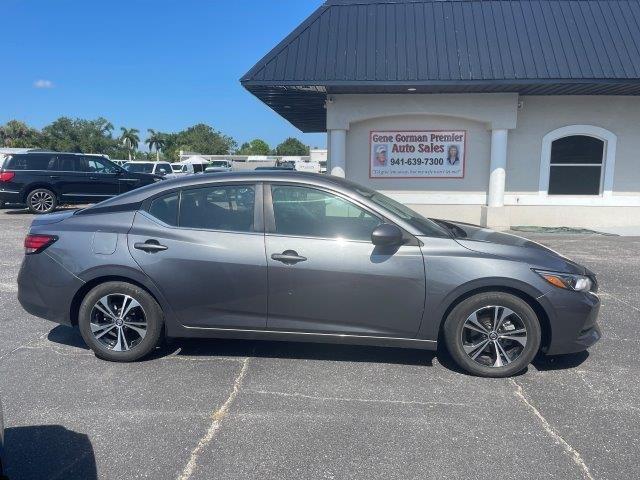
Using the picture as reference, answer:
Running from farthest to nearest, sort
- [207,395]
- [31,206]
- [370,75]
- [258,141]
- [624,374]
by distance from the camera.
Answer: [258,141]
[31,206]
[370,75]
[624,374]
[207,395]

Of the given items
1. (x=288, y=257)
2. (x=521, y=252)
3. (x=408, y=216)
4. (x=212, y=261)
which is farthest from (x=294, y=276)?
(x=521, y=252)

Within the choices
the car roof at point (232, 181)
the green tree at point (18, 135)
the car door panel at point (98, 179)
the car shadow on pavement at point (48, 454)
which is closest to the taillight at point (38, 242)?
the car roof at point (232, 181)

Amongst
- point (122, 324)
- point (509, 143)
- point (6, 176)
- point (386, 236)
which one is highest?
point (509, 143)

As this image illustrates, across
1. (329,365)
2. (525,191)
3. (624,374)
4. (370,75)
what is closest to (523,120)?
(525,191)

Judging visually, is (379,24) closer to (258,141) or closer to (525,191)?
(525,191)

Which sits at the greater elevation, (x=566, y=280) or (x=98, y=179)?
(x=98, y=179)

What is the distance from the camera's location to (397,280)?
3973 millimetres

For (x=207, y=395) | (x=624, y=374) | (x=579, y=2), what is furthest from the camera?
(x=579, y=2)

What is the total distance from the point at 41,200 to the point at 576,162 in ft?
50.1

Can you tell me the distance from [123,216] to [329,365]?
2198mm

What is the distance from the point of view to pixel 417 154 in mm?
13164

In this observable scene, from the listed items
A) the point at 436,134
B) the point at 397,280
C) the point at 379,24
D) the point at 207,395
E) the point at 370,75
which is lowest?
the point at 207,395

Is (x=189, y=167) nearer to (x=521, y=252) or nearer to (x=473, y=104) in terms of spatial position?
(x=473, y=104)

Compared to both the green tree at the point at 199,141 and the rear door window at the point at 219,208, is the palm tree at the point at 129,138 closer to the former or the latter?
the green tree at the point at 199,141
